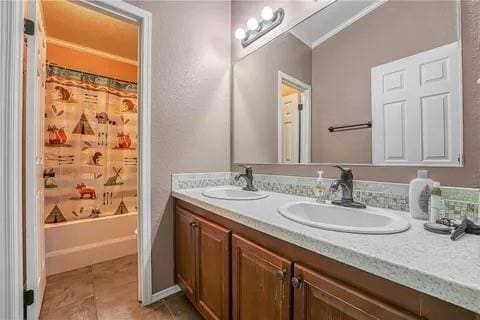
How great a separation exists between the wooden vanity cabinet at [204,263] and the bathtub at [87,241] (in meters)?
1.01

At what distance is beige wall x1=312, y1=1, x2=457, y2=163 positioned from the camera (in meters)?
0.99

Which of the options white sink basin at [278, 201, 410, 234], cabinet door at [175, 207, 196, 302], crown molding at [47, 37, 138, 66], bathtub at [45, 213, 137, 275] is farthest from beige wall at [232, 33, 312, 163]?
crown molding at [47, 37, 138, 66]

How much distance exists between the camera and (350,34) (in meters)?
1.27

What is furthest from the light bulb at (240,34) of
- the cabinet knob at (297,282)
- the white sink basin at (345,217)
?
the cabinet knob at (297,282)

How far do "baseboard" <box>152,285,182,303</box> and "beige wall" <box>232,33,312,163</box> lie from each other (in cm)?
111

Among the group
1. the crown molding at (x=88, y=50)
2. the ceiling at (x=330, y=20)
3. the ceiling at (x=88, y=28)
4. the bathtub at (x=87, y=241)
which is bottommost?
the bathtub at (x=87, y=241)

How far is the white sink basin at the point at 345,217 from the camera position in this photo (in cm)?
77

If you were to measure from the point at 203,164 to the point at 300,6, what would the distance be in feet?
4.32

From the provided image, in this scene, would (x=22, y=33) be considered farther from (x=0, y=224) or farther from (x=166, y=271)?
(x=166, y=271)

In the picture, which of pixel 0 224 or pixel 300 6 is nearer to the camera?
pixel 0 224

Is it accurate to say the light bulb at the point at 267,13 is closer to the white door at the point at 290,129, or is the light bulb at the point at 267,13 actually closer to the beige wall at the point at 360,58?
the beige wall at the point at 360,58

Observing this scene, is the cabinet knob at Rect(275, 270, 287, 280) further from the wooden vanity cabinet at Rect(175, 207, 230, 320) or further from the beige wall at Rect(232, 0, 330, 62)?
the beige wall at Rect(232, 0, 330, 62)

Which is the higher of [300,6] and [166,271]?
[300,6]

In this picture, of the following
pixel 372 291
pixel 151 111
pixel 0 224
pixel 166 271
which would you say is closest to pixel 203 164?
pixel 151 111
